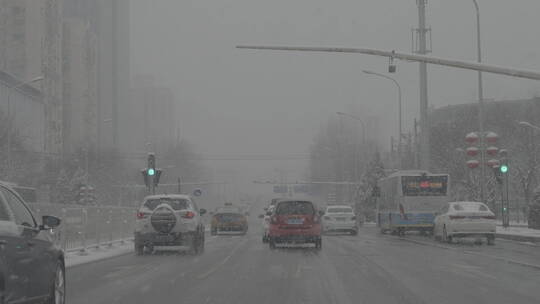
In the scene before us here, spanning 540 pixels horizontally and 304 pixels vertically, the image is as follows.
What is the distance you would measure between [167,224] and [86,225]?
3.05 m

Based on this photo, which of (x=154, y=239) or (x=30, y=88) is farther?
(x=30, y=88)

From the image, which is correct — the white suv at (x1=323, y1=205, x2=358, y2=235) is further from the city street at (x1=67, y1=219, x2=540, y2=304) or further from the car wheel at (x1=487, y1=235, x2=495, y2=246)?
the city street at (x1=67, y1=219, x2=540, y2=304)

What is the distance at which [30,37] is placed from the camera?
10938 cm

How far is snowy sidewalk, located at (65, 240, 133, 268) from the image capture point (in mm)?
20453

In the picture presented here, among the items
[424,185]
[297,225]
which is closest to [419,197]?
[424,185]

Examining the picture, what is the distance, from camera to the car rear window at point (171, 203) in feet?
76.0

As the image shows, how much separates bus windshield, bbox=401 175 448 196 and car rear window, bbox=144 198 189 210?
16.6 m

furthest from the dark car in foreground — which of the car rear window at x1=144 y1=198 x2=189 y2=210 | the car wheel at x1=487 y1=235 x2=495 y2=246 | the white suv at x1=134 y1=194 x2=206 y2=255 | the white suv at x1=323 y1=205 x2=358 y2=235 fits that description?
the white suv at x1=323 y1=205 x2=358 y2=235

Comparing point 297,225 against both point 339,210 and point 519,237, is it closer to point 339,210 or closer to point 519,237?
point 519,237

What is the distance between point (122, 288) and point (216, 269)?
13.0 feet

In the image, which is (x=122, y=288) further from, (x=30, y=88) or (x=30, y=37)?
(x=30, y=37)

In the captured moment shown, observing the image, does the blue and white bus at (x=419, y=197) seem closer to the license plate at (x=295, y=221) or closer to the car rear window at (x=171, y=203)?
the license plate at (x=295, y=221)

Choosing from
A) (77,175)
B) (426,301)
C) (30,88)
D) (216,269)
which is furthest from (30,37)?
(426,301)

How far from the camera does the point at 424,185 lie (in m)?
37.4
